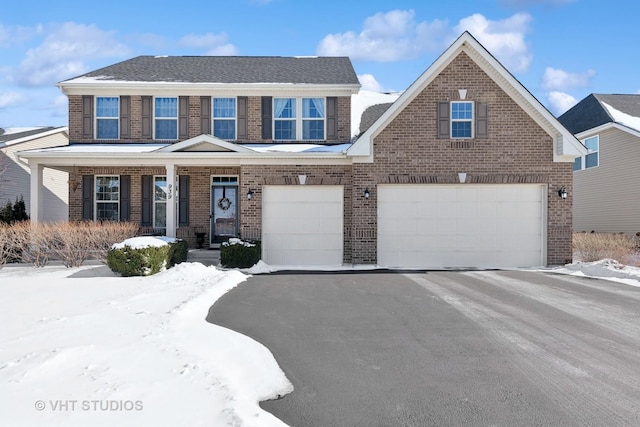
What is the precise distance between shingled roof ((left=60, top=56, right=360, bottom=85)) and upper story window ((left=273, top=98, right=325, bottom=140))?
79cm

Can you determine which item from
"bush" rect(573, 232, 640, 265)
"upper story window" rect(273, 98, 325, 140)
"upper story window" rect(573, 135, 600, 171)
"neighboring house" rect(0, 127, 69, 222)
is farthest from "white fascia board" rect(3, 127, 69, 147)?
"upper story window" rect(573, 135, 600, 171)

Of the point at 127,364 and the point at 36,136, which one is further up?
the point at 36,136

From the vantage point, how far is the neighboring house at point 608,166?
19797 mm

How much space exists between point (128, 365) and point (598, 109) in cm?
2431

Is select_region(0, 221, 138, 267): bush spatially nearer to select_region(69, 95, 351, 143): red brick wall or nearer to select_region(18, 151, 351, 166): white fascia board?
select_region(18, 151, 351, 166): white fascia board

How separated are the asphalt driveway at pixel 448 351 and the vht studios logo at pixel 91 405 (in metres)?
1.17

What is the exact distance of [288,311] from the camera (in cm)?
838

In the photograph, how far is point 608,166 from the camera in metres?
21.2

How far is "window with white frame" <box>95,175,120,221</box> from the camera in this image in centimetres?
1778

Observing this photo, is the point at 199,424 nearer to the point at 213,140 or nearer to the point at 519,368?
the point at 519,368

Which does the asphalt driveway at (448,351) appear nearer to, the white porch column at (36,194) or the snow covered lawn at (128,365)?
the snow covered lawn at (128,365)

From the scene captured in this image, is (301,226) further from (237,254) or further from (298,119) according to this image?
(298,119)

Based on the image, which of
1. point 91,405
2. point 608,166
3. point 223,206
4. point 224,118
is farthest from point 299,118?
point 91,405

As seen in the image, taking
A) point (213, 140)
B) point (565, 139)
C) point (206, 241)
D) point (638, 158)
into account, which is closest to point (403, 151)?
point (565, 139)
